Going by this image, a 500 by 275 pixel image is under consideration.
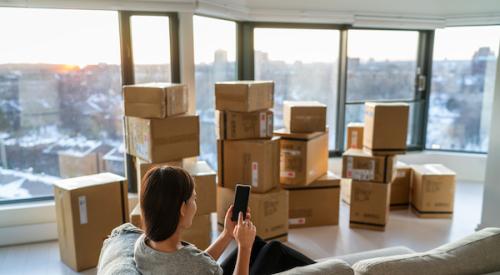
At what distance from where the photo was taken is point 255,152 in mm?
3232

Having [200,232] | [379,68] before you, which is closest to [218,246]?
[200,232]

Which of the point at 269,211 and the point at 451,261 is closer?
the point at 451,261

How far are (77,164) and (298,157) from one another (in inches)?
72.4

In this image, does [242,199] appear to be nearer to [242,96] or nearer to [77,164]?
[242,96]

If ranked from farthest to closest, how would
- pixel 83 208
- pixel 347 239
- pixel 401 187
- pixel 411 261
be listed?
pixel 401 187 < pixel 347 239 < pixel 83 208 < pixel 411 261

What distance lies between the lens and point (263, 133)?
3.31 meters

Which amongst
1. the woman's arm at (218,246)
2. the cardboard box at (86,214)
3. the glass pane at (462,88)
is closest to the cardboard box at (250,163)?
the cardboard box at (86,214)

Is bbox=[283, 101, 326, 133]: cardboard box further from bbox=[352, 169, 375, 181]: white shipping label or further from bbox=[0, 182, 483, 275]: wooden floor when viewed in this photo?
bbox=[0, 182, 483, 275]: wooden floor

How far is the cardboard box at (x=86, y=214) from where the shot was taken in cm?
280

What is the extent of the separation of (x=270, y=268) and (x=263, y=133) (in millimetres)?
1729

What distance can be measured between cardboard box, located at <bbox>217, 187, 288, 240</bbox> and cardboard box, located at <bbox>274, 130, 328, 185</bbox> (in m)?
0.21

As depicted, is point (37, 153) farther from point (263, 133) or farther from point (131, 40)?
point (263, 133)

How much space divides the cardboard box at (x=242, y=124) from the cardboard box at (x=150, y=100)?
443mm

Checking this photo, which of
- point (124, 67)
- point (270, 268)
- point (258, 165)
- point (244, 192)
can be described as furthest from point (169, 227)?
point (124, 67)
